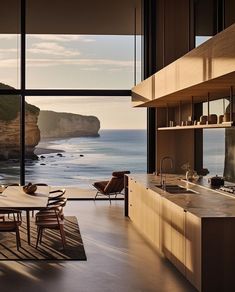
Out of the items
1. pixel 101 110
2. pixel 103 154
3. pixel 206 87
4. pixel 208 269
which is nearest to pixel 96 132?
pixel 101 110

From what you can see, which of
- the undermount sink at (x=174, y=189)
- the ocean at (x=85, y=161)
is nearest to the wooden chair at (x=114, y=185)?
the undermount sink at (x=174, y=189)

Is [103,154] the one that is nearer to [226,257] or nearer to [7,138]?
[7,138]

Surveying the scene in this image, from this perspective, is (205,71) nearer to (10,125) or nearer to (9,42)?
(10,125)

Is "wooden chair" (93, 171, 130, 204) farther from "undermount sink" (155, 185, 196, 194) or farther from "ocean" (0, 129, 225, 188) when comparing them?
"ocean" (0, 129, 225, 188)

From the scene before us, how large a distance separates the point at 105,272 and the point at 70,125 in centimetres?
1318

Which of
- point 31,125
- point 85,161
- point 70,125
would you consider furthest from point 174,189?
point 85,161

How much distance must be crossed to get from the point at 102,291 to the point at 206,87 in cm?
242

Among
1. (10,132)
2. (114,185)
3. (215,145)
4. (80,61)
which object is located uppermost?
(80,61)

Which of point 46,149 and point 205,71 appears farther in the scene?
point 46,149

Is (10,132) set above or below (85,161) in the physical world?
above

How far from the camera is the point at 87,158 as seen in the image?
23188 millimetres

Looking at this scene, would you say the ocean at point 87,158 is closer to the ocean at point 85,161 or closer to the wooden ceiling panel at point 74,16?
the ocean at point 85,161

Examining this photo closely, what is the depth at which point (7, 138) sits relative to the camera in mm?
12672

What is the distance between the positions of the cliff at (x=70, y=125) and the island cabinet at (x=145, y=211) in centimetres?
934
